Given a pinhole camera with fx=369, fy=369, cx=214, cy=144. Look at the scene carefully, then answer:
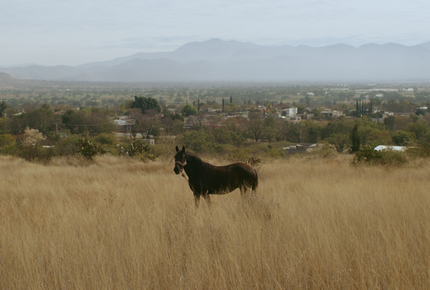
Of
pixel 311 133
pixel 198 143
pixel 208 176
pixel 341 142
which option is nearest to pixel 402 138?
pixel 341 142

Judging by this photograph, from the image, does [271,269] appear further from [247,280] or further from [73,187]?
[73,187]

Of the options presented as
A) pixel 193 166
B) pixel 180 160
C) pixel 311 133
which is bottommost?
pixel 311 133

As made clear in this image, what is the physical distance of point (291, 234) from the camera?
4.09 meters

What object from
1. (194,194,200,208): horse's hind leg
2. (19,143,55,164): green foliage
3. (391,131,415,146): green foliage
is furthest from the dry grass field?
(391,131,415,146): green foliage

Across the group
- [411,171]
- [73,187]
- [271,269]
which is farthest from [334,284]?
[411,171]

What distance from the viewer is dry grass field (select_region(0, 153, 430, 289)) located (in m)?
3.24

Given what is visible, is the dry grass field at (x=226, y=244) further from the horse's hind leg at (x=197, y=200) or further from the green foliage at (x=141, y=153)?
the green foliage at (x=141, y=153)

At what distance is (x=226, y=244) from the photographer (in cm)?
388

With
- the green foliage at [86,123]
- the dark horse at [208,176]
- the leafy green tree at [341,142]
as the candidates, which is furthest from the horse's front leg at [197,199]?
the green foliage at [86,123]

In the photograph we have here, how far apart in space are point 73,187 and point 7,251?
186 inches

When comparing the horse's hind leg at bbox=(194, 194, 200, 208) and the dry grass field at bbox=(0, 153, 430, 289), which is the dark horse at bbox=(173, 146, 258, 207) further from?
the dry grass field at bbox=(0, 153, 430, 289)

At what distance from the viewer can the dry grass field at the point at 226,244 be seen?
3.24 m

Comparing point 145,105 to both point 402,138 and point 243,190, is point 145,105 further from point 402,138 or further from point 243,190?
point 243,190

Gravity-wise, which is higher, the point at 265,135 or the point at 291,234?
the point at 291,234
